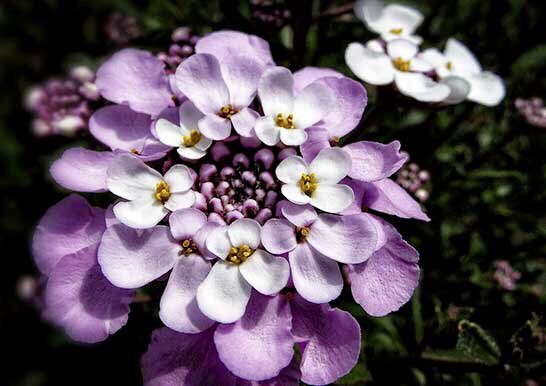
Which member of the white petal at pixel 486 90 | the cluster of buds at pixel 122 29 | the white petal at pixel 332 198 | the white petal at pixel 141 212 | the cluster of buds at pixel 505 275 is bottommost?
the cluster of buds at pixel 505 275

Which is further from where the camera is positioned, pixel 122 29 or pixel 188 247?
pixel 122 29

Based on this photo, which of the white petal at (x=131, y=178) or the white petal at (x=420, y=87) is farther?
the white petal at (x=420, y=87)

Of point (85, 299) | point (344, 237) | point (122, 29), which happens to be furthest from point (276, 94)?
point (122, 29)

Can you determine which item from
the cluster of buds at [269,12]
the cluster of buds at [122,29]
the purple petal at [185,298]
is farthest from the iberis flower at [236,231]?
the cluster of buds at [122,29]

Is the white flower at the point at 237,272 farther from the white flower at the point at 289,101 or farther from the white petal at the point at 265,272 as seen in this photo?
the white flower at the point at 289,101

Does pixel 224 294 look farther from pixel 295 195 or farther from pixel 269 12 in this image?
pixel 269 12

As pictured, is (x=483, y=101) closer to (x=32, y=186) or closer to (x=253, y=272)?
(x=253, y=272)

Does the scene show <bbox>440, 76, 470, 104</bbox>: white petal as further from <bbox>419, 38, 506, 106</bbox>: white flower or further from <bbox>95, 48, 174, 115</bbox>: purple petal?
<bbox>95, 48, 174, 115</bbox>: purple petal
